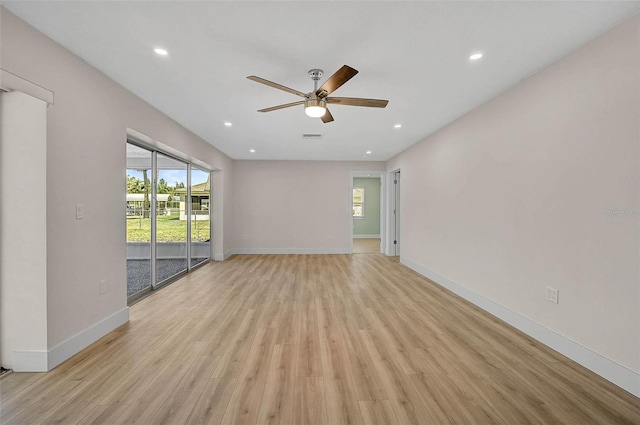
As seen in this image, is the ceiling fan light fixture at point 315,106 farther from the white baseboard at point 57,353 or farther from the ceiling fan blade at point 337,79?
the white baseboard at point 57,353

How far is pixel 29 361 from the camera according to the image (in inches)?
74.5

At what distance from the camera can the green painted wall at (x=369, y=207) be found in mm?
10070

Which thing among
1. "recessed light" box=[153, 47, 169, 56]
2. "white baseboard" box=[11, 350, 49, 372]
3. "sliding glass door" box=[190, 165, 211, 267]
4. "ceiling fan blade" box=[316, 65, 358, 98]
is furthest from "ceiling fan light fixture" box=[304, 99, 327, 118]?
"sliding glass door" box=[190, 165, 211, 267]

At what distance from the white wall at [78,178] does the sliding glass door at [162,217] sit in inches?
30.5

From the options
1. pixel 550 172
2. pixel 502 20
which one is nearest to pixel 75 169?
pixel 502 20

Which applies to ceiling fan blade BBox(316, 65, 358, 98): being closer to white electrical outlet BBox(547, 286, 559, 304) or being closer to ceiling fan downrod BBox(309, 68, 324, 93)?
ceiling fan downrod BBox(309, 68, 324, 93)

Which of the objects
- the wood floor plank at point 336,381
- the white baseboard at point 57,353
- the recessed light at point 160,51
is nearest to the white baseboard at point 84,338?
the white baseboard at point 57,353

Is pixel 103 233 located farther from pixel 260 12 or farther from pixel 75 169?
pixel 260 12

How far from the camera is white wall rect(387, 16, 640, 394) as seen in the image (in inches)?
69.5

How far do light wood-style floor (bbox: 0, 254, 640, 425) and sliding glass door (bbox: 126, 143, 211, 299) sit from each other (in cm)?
105

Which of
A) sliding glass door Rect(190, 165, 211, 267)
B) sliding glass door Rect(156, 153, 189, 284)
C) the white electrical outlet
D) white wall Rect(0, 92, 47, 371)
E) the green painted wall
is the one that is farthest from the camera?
the green painted wall

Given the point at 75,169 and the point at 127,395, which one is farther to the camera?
the point at 75,169

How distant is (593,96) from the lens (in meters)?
1.97

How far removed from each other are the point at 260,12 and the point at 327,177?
17.6 feet
